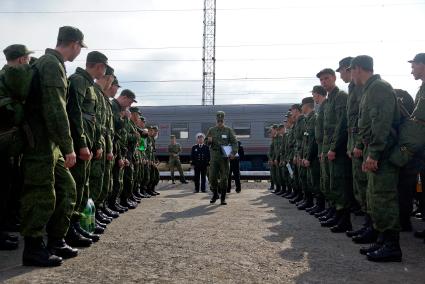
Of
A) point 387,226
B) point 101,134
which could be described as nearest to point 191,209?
point 101,134

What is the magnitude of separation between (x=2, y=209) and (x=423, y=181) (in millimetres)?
5638

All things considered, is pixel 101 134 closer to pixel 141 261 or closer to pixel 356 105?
pixel 141 261

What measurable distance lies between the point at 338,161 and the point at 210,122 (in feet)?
47.6

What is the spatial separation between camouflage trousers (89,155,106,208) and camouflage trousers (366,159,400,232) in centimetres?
345

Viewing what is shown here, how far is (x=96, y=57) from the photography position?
5.43m

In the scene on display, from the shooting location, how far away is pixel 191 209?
345 inches

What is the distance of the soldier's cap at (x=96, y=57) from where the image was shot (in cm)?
541

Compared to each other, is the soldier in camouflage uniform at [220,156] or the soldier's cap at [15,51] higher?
the soldier's cap at [15,51]

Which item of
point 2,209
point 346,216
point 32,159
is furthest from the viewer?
point 346,216

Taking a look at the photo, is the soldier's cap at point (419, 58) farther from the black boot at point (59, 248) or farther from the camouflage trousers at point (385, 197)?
the black boot at point (59, 248)

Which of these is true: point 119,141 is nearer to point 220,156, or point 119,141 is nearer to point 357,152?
point 220,156

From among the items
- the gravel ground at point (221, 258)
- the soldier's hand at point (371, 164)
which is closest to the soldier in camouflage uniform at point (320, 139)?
the gravel ground at point (221, 258)

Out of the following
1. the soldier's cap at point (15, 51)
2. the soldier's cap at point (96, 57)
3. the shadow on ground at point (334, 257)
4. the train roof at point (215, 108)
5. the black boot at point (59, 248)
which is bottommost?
the shadow on ground at point (334, 257)

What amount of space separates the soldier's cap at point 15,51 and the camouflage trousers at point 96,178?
1.72m
